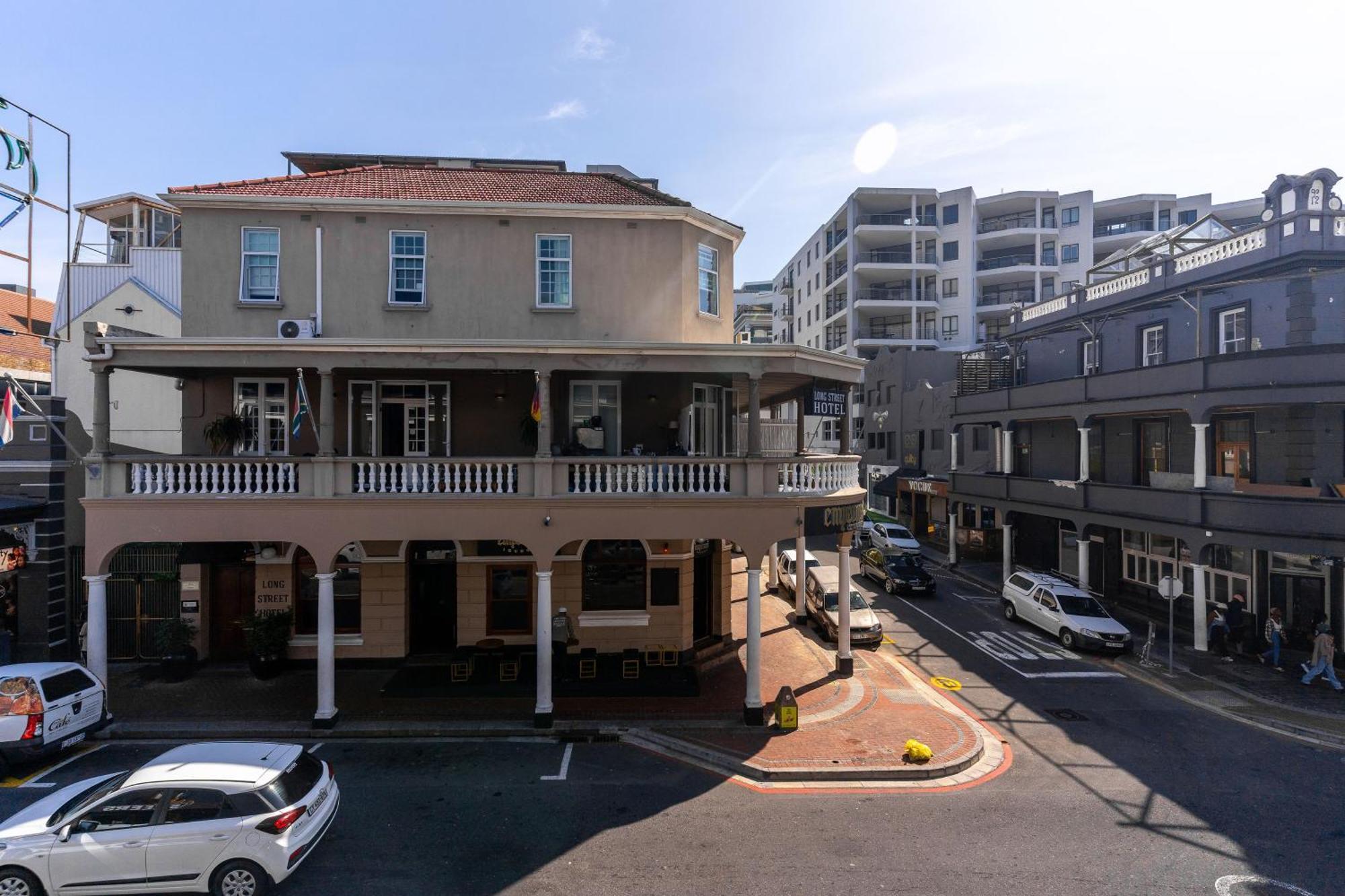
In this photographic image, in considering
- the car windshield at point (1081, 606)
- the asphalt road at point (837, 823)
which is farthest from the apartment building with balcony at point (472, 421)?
the car windshield at point (1081, 606)

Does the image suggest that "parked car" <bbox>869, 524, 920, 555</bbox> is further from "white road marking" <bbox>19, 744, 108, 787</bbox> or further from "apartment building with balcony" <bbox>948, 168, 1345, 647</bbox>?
"white road marking" <bbox>19, 744, 108, 787</bbox>

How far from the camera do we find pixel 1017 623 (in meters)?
22.1

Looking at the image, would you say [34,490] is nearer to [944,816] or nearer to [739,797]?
[739,797]

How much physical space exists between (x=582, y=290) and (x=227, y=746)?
11.8 m

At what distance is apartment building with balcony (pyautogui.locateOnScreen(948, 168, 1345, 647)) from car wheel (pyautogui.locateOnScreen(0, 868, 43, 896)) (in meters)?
25.5

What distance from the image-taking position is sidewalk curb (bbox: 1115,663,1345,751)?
13.0m

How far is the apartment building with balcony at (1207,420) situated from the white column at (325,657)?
76.2 feet

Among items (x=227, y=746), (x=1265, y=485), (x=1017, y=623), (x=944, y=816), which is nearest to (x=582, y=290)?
(x=227, y=746)

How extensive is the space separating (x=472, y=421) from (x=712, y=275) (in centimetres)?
759

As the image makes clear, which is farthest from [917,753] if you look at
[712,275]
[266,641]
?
[266,641]

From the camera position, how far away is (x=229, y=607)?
1678 centimetres

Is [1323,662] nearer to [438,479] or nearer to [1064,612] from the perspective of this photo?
[1064,612]

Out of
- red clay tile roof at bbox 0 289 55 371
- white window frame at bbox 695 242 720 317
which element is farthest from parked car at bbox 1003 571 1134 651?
red clay tile roof at bbox 0 289 55 371

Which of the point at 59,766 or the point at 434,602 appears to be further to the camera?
the point at 434,602
